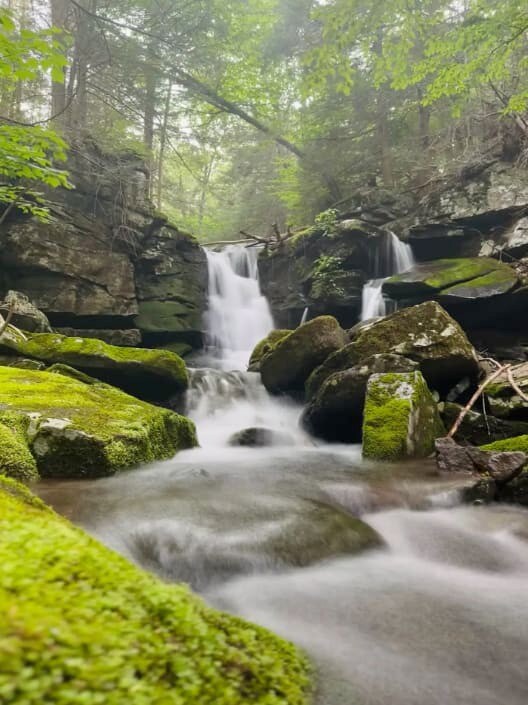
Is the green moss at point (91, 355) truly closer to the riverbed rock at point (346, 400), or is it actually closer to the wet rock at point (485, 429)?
the riverbed rock at point (346, 400)

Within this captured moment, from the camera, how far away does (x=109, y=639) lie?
1.04 metres

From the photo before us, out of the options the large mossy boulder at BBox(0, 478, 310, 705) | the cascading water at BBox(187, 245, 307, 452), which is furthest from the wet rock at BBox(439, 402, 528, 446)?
the large mossy boulder at BBox(0, 478, 310, 705)

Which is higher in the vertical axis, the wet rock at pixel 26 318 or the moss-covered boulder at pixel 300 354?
the wet rock at pixel 26 318

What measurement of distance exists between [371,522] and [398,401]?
2.60 metres

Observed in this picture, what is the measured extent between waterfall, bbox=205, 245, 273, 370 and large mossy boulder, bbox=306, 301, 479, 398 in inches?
259

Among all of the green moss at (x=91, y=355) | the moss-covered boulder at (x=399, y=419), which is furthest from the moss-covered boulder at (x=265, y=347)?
the moss-covered boulder at (x=399, y=419)

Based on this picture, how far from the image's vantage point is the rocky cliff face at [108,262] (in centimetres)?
1191

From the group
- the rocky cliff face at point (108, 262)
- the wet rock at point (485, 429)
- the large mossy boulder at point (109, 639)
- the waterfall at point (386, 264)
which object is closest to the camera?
the large mossy boulder at point (109, 639)

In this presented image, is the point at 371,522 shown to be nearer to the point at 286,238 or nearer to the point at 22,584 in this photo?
the point at 22,584

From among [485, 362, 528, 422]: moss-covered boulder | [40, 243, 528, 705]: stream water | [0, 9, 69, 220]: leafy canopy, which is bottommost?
[40, 243, 528, 705]: stream water

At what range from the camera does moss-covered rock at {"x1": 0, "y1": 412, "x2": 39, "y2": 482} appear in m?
3.79

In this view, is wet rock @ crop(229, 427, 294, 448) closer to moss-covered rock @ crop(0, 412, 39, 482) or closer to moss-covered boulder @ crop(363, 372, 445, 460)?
moss-covered boulder @ crop(363, 372, 445, 460)

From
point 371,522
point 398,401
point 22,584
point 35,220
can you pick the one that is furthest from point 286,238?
point 22,584

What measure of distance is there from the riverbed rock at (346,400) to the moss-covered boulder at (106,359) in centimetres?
310
